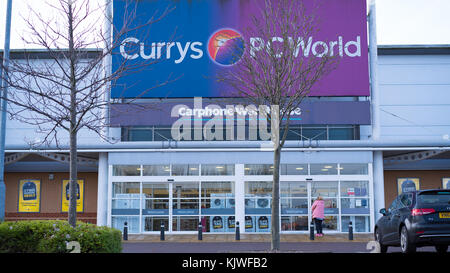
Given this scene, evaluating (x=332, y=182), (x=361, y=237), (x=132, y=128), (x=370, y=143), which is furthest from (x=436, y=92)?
(x=132, y=128)

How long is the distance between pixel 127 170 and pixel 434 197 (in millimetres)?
14767

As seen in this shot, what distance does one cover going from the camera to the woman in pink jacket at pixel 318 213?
20672 mm

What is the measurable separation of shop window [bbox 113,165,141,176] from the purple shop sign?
1.99 meters

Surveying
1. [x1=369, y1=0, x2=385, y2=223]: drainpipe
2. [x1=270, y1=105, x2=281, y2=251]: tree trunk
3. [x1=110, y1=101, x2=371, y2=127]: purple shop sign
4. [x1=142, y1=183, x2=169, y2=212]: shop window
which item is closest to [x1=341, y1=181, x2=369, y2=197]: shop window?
[x1=369, y1=0, x2=385, y2=223]: drainpipe

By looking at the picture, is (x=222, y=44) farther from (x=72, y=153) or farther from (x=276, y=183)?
(x=72, y=153)

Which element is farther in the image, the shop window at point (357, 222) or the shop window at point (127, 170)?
the shop window at point (127, 170)

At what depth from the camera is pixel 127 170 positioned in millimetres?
23297

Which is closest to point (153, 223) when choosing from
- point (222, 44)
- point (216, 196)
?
point (216, 196)

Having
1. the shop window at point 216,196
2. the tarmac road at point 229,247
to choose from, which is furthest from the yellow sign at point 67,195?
the tarmac road at point 229,247

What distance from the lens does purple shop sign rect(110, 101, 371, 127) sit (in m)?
23.6

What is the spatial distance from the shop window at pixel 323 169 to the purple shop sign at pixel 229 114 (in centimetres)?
205

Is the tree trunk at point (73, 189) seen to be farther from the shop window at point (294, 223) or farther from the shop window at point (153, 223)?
the shop window at point (294, 223)
